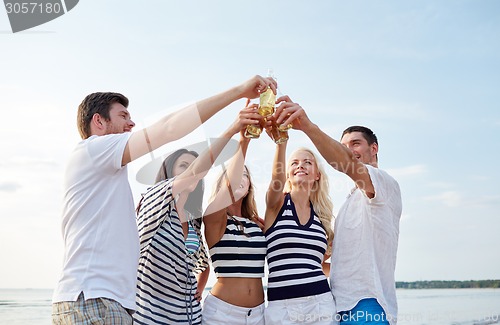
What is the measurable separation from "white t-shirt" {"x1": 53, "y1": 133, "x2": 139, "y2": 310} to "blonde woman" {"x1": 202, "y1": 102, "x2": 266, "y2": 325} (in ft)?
4.33

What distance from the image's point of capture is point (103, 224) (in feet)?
8.96

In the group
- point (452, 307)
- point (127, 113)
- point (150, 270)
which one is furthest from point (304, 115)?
point (452, 307)

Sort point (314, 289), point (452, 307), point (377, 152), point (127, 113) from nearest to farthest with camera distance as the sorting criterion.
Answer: point (127, 113) < point (314, 289) < point (377, 152) < point (452, 307)

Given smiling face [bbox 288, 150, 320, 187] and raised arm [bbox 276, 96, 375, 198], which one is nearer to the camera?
raised arm [bbox 276, 96, 375, 198]

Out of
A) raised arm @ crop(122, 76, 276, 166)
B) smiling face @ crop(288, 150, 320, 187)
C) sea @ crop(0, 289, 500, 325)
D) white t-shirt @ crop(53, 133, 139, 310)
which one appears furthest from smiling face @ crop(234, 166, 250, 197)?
sea @ crop(0, 289, 500, 325)

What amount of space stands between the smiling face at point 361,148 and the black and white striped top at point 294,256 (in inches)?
24.3

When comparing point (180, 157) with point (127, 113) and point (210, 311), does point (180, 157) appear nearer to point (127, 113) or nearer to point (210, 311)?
point (127, 113)

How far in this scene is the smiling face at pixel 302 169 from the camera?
4625 mm

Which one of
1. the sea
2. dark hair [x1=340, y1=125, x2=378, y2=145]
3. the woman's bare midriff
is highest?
dark hair [x1=340, y1=125, x2=378, y2=145]

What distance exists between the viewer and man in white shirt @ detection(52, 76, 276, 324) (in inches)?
103

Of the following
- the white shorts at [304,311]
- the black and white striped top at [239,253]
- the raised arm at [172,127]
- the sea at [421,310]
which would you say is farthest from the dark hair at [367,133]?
the sea at [421,310]

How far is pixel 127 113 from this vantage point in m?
3.23

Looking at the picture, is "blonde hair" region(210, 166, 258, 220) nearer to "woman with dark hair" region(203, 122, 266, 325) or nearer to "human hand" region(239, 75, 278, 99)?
"woman with dark hair" region(203, 122, 266, 325)

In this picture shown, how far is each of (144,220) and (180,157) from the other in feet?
2.33
